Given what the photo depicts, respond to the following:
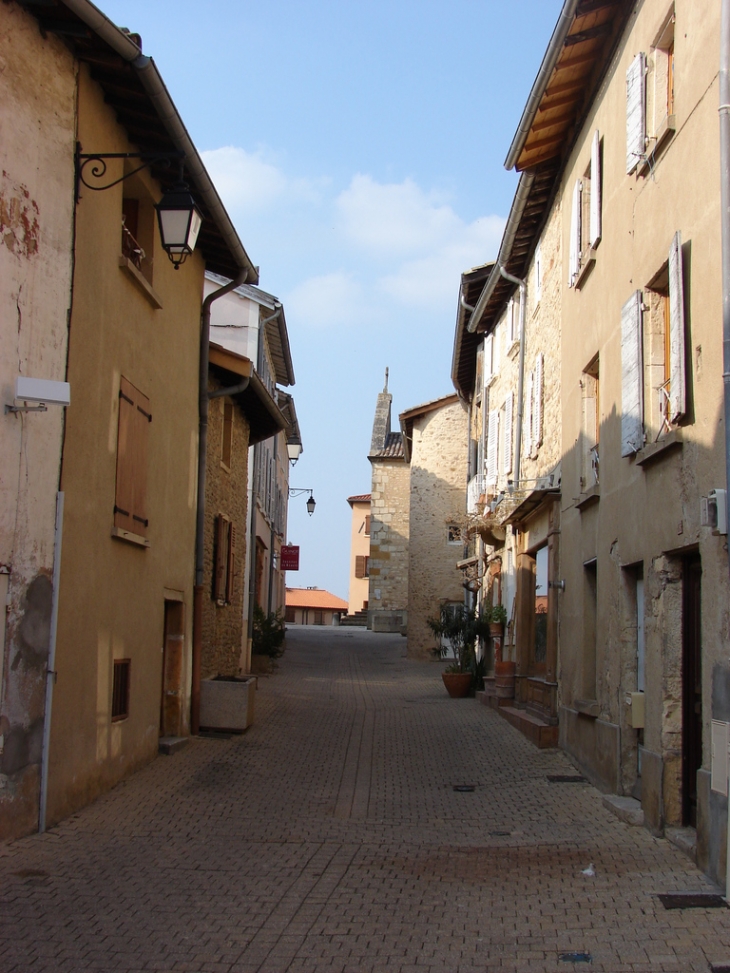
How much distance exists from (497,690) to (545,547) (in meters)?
3.07

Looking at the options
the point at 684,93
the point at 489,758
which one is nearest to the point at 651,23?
the point at 684,93

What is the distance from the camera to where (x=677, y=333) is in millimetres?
7359

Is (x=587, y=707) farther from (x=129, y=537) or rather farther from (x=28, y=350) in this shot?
(x=28, y=350)

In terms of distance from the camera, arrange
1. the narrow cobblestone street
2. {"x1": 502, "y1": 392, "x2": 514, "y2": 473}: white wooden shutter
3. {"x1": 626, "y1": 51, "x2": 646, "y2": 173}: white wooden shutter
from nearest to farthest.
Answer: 1. the narrow cobblestone street
2. {"x1": 626, "y1": 51, "x2": 646, "y2": 173}: white wooden shutter
3. {"x1": 502, "y1": 392, "x2": 514, "y2": 473}: white wooden shutter

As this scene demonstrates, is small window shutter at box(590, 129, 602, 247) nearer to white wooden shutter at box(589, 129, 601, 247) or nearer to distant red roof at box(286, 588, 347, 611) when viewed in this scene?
white wooden shutter at box(589, 129, 601, 247)

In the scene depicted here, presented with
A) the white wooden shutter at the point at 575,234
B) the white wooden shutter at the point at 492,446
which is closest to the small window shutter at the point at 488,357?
the white wooden shutter at the point at 492,446

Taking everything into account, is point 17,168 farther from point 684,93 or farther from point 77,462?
point 684,93

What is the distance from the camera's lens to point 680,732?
773 centimetres

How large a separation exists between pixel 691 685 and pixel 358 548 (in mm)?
49474

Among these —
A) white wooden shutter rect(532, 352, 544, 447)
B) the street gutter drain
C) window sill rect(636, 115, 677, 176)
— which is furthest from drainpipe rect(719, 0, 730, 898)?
white wooden shutter rect(532, 352, 544, 447)

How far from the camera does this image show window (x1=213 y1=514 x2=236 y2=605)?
14.6 m

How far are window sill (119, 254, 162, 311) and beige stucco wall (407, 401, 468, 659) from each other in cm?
1953

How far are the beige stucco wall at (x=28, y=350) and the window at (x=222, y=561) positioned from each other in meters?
6.89

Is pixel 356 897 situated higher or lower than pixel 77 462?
lower
